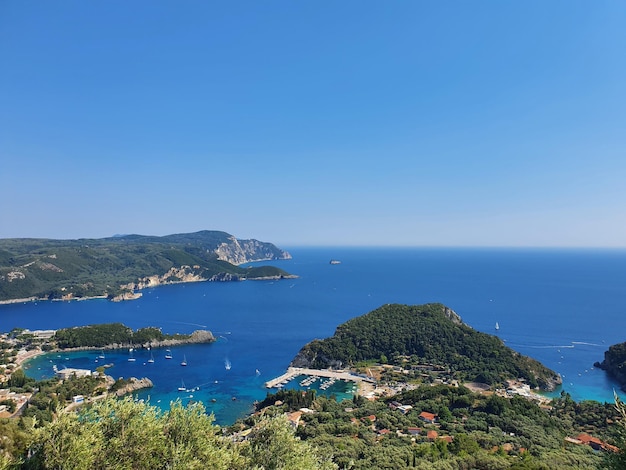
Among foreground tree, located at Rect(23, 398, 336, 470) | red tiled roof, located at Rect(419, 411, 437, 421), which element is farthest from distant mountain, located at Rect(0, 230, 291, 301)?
foreground tree, located at Rect(23, 398, 336, 470)

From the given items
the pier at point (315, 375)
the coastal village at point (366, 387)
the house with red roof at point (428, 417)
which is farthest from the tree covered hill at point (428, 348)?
the house with red roof at point (428, 417)

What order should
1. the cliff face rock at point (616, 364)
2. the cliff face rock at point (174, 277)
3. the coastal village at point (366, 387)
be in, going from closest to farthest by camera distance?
the coastal village at point (366, 387) → the cliff face rock at point (616, 364) → the cliff face rock at point (174, 277)

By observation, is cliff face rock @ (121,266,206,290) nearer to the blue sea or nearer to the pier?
the blue sea

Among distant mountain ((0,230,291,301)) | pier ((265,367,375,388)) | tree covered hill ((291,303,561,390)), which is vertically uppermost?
distant mountain ((0,230,291,301))

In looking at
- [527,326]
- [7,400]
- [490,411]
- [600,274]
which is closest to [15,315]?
[7,400]

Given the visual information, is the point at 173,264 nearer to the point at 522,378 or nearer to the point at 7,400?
the point at 7,400

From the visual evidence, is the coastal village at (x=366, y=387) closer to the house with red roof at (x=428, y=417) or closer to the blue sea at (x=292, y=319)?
the house with red roof at (x=428, y=417)
